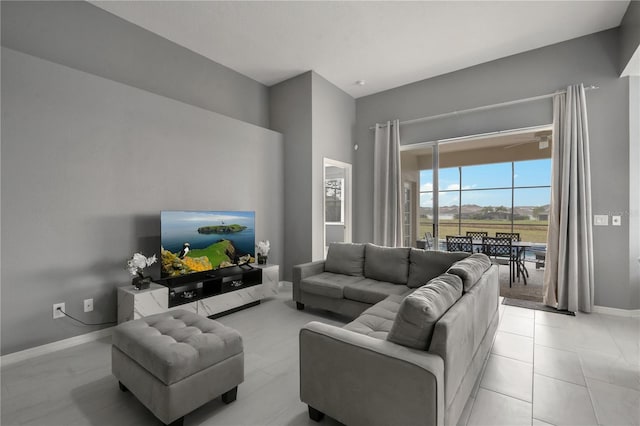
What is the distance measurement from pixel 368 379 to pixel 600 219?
13.0 feet

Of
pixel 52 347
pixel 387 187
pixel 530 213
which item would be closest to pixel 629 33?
pixel 387 187

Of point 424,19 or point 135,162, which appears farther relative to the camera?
point 424,19

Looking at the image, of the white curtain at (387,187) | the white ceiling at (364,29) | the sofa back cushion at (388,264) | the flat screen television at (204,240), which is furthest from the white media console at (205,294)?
the white ceiling at (364,29)

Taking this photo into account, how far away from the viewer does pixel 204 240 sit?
136 inches

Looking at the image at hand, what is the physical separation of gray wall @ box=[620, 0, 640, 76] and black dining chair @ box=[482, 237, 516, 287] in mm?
2742

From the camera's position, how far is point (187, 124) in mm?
3555

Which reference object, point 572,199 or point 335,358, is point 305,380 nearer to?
point 335,358

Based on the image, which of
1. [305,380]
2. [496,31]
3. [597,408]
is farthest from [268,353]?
[496,31]

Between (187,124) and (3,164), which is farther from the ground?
(187,124)

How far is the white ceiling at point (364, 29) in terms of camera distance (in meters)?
3.12

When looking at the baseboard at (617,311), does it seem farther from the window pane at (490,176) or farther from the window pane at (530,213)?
the window pane at (490,176)

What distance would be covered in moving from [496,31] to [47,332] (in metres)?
5.81

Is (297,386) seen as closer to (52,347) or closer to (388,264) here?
(388,264)

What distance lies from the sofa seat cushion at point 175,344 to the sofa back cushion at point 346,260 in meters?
2.03
